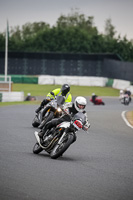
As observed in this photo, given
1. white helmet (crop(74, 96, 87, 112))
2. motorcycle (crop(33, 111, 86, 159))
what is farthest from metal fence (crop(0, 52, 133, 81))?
motorcycle (crop(33, 111, 86, 159))

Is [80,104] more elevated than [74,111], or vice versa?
[80,104]

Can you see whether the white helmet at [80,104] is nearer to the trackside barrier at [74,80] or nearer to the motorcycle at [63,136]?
the motorcycle at [63,136]

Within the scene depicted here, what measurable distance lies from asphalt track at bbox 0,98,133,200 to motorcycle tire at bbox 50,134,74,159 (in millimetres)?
113

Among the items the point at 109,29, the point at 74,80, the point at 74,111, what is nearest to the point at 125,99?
the point at 74,80

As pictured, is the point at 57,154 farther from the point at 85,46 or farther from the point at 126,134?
the point at 85,46

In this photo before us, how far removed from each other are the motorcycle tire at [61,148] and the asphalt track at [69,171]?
11cm

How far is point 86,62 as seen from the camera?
2468 inches

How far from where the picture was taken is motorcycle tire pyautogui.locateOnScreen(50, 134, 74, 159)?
942 centimetres

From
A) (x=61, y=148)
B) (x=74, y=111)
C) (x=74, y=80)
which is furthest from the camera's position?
(x=74, y=80)

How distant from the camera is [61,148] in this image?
9.52 metres

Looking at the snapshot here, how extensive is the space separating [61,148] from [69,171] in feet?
4.04

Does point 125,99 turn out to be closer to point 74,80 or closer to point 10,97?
point 10,97

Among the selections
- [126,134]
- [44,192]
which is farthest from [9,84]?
[44,192]

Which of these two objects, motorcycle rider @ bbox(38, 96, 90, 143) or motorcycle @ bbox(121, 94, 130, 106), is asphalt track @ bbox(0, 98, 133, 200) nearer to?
motorcycle rider @ bbox(38, 96, 90, 143)
